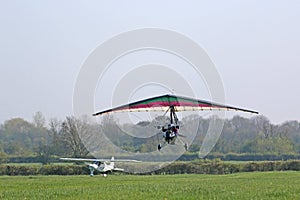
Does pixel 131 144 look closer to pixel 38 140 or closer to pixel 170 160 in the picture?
pixel 170 160

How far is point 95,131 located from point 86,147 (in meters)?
15.2

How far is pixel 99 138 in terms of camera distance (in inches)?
2842

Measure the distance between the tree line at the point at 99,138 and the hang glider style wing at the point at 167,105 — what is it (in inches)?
623

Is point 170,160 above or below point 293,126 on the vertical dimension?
below

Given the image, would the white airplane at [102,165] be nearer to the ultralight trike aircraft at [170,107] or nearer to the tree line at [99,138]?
the tree line at [99,138]

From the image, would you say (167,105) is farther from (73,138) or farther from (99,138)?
(73,138)

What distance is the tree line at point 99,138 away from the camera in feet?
226

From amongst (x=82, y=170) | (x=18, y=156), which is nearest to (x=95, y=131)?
(x=82, y=170)

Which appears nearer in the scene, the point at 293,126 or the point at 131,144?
the point at 131,144

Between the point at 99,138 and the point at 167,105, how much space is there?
1608 inches

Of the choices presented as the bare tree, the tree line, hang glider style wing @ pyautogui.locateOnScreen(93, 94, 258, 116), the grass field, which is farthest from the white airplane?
hang glider style wing @ pyautogui.locateOnScreen(93, 94, 258, 116)

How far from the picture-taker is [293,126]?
119438 millimetres

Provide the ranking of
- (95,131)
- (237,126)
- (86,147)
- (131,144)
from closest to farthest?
1. (131,144)
2. (95,131)
3. (86,147)
4. (237,126)

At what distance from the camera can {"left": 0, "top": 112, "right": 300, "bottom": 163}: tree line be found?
2709 inches
